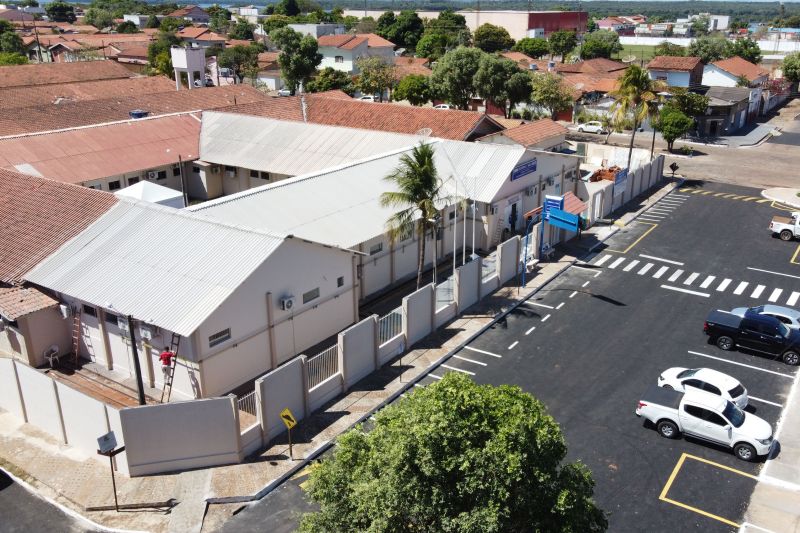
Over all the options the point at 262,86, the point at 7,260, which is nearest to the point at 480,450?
the point at 7,260

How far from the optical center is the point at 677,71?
9250 centimetres

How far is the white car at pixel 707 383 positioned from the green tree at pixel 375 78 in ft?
245

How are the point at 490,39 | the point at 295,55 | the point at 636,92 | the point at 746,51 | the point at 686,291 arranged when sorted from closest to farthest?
the point at 686,291, the point at 636,92, the point at 295,55, the point at 746,51, the point at 490,39

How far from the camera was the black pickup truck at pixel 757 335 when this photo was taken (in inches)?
1157

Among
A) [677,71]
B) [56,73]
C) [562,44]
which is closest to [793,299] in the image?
[677,71]

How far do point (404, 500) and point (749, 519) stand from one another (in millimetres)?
13153

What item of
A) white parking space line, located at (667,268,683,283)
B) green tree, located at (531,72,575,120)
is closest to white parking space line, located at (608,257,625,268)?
white parking space line, located at (667,268,683,283)

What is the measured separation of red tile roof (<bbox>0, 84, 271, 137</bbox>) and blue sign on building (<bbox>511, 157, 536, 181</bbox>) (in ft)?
115

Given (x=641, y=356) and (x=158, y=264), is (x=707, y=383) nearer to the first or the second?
(x=641, y=356)

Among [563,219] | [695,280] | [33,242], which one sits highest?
[33,242]

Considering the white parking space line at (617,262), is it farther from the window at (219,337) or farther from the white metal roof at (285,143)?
the window at (219,337)

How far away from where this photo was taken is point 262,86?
114438 millimetres

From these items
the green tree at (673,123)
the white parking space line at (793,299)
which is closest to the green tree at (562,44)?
the green tree at (673,123)

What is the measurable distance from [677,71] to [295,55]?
5191cm
